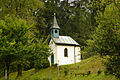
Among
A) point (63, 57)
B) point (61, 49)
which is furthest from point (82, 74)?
point (61, 49)

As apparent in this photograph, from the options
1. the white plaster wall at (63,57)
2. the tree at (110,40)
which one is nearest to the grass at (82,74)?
the white plaster wall at (63,57)

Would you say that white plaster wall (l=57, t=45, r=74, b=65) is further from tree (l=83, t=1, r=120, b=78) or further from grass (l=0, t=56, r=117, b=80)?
tree (l=83, t=1, r=120, b=78)

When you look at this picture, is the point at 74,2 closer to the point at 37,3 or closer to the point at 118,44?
the point at 37,3

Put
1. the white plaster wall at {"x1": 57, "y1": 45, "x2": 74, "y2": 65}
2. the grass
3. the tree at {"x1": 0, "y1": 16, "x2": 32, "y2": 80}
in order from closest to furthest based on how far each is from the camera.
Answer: the tree at {"x1": 0, "y1": 16, "x2": 32, "y2": 80}, the grass, the white plaster wall at {"x1": 57, "y1": 45, "x2": 74, "y2": 65}

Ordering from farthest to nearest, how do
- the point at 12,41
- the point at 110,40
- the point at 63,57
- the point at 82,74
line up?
the point at 63,57 → the point at 82,74 → the point at 12,41 → the point at 110,40

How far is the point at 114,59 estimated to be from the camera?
573 centimetres

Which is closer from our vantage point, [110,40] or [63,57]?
[110,40]

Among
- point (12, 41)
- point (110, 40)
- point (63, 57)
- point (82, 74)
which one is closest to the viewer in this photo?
point (110, 40)

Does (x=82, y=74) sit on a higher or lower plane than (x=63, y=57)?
lower

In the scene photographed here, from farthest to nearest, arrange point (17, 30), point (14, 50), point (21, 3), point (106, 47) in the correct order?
1. point (21, 3)
2. point (17, 30)
3. point (14, 50)
4. point (106, 47)

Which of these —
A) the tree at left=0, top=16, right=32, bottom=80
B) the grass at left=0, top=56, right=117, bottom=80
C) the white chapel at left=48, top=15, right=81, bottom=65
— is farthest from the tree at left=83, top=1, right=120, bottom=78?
the white chapel at left=48, top=15, right=81, bottom=65

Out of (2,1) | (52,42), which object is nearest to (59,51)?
(52,42)

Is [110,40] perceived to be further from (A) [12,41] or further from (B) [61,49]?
(B) [61,49]

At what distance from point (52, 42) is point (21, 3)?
685cm
